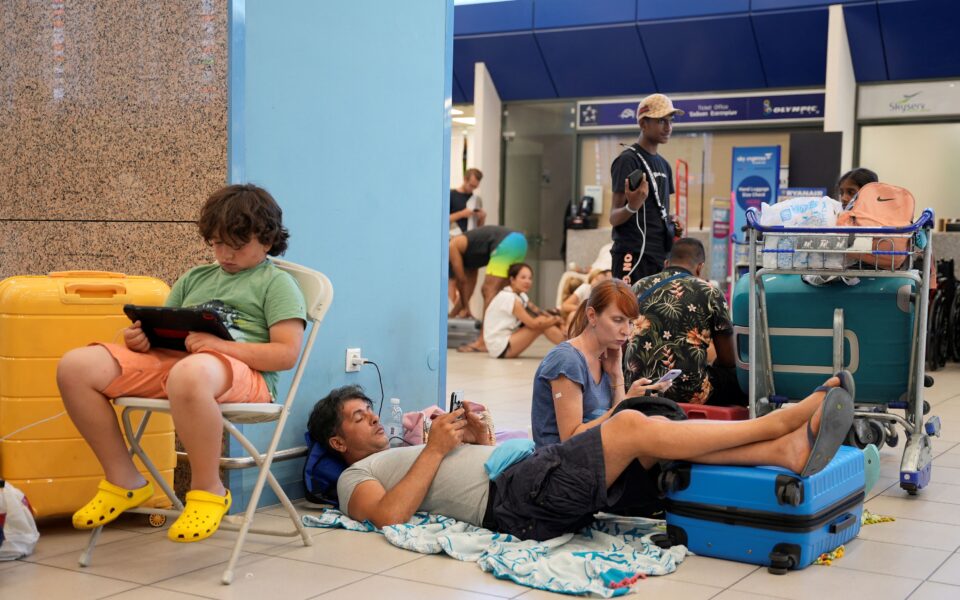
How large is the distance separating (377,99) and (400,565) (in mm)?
2113

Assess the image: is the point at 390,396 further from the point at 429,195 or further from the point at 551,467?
the point at 551,467

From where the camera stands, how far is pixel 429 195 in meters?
4.96

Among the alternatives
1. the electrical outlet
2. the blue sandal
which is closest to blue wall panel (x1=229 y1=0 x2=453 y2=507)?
the electrical outlet

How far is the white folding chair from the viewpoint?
3162mm

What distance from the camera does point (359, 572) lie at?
10.7 feet

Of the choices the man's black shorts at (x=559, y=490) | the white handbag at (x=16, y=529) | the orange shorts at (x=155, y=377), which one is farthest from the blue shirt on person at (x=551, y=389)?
the white handbag at (x=16, y=529)

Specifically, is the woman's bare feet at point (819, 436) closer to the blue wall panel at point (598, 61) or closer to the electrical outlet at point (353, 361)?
the electrical outlet at point (353, 361)

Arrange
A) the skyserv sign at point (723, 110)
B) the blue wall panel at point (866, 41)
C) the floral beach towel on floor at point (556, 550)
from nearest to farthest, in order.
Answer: the floral beach towel on floor at point (556, 550) < the blue wall panel at point (866, 41) < the skyserv sign at point (723, 110)

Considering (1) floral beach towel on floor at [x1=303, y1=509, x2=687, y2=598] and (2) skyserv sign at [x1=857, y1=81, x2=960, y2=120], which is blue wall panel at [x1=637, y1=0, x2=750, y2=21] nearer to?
(2) skyserv sign at [x1=857, y1=81, x2=960, y2=120]

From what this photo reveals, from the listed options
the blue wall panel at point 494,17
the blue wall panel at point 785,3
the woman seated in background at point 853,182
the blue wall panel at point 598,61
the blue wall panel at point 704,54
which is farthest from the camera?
the blue wall panel at point 494,17

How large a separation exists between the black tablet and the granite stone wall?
727mm

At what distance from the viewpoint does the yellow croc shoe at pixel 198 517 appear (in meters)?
2.99

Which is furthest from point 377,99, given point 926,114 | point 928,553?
point 926,114

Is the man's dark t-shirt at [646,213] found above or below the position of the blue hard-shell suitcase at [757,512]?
above
